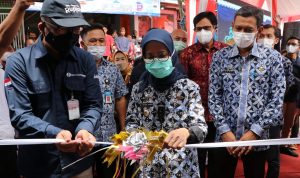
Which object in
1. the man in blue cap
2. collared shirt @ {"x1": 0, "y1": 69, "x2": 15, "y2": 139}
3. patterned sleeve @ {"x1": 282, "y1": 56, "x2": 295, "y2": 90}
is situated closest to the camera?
the man in blue cap

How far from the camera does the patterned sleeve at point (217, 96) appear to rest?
9.18 ft

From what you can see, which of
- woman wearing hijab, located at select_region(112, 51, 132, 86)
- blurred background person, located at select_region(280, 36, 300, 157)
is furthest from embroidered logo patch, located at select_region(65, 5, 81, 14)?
blurred background person, located at select_region(280, 36, 300, 157)

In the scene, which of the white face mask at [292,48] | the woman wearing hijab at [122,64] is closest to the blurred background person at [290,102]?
the white face mask at [292,48]

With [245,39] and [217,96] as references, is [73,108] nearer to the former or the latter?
[217,96]

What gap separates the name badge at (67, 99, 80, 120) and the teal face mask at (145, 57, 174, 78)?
1.70 feet

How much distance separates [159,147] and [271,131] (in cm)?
210

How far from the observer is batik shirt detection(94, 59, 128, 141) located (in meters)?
3.35

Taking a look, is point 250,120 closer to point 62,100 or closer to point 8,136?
point 62,100

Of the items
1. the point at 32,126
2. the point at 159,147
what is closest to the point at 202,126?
the point at 159,147

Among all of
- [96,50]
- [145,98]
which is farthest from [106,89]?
[145,98]

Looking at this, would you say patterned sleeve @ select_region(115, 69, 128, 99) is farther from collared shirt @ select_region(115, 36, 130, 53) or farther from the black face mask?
collared shirt @ select_region(115, 36, 130, 53)

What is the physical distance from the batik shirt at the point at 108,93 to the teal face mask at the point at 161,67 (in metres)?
1.23

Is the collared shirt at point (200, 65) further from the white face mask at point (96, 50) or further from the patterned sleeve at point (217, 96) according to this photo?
the white face mask at point (96, 50)

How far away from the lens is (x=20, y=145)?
2.10 m
